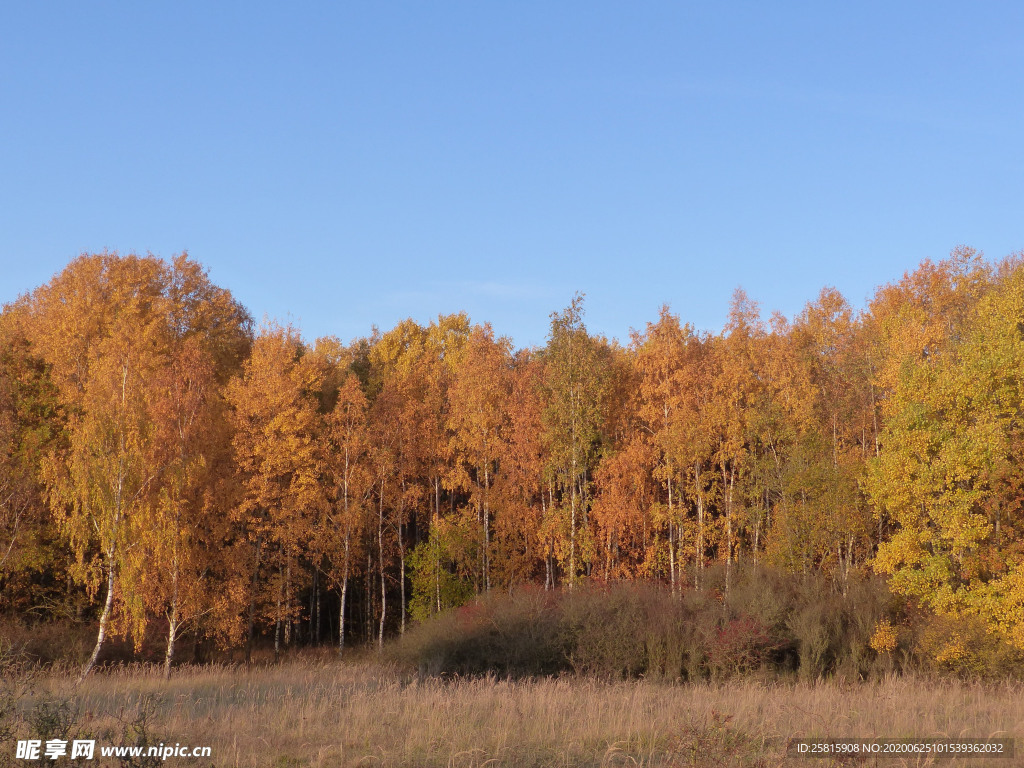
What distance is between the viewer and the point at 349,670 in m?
24.4

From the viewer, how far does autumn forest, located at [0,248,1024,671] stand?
25.0m

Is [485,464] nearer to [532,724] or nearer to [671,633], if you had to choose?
[671,633]

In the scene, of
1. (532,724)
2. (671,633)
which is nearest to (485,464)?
(671,633)

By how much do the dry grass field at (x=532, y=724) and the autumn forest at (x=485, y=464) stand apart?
1048 centimetres

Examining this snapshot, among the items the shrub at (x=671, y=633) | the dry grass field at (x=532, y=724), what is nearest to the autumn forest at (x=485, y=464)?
the shrub at (x=671, y=633)

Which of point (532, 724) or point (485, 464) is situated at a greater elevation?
point (485, 464)

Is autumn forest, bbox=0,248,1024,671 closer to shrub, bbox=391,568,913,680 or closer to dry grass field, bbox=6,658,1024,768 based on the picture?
shrub, bbox=391,568,913,680

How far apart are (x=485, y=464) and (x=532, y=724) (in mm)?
25893

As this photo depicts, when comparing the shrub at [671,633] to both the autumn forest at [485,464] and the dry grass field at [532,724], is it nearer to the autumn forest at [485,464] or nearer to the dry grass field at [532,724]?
the autumn forest at [485,464]

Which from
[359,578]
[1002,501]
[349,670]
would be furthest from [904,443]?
[359,578]

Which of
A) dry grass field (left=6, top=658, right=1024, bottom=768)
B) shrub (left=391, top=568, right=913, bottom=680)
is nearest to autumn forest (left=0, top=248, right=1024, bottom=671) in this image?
shrub (left=391, top=568, right=913, bottom=680)

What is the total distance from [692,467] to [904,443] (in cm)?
1237

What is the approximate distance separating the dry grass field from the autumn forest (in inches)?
413

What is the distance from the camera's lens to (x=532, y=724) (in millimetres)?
11492
